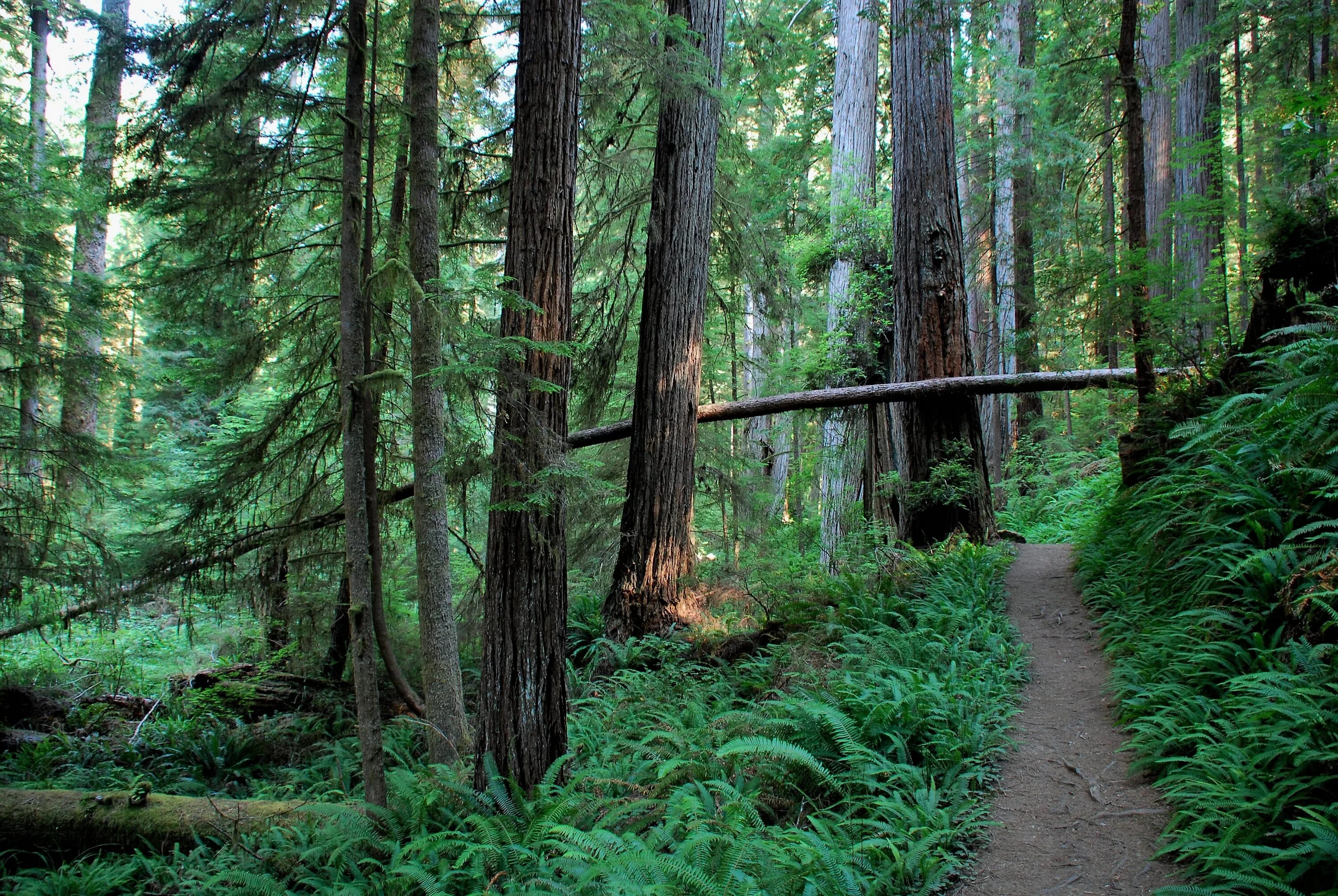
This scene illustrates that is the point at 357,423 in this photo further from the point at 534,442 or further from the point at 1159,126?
the point at 1159,126

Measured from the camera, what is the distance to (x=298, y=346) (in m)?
6.25

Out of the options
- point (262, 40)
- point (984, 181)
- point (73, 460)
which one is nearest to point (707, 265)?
point (262, 40)

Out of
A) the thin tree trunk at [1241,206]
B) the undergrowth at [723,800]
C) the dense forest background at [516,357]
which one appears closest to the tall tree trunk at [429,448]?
the dense forest background at [516,357]

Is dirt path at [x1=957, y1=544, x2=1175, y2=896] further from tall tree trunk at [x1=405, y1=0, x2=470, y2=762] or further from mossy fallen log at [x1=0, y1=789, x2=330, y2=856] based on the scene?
mossy fallen log at [x1=0, y1=789, x2=330, y2=856]

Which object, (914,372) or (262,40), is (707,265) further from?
(262,40)

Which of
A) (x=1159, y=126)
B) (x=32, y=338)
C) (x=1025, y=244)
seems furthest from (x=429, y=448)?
(x=1159, y=126)

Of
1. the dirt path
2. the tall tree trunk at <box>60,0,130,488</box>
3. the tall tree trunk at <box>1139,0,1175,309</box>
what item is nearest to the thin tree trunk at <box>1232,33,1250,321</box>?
the tall tree trunk at <box>1139,0,1175,309</box>

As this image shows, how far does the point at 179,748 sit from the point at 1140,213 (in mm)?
11010

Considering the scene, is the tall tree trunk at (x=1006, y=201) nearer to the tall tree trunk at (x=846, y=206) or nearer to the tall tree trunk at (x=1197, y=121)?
the tall tree trunk at (x=1197, y=121)

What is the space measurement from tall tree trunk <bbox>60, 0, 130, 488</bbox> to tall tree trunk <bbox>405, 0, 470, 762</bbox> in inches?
96.7

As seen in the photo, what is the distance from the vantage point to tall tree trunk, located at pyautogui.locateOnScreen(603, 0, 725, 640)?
24.1 feet

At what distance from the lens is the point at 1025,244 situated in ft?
49.1

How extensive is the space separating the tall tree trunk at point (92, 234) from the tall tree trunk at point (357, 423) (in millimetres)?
2145

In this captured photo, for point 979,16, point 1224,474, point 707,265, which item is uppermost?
point 979,16
